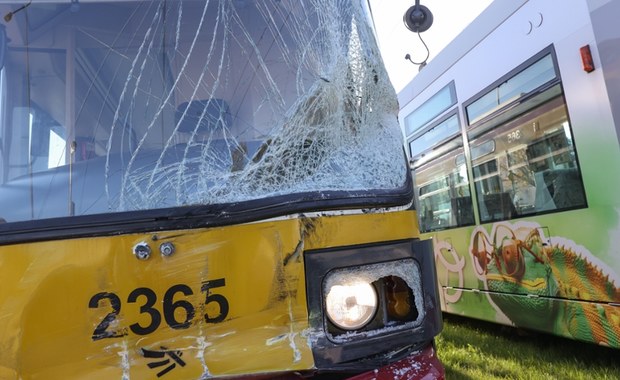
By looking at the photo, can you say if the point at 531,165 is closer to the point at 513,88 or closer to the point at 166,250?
the point at 513,88

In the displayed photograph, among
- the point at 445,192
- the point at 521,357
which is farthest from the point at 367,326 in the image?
the point at 445,192

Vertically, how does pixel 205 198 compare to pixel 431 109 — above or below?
below

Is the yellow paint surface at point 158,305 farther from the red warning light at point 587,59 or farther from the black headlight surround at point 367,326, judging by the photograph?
the red warning light at point 587,59

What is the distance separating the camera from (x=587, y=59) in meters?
3.46

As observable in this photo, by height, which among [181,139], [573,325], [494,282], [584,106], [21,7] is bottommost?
[573,325]

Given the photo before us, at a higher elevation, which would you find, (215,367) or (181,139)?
(181,139)

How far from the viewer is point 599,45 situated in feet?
11.1

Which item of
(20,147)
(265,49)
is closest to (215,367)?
(20,147)

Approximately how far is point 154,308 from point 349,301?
2.06 ft

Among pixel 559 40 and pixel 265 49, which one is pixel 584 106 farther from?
pixel 265 49

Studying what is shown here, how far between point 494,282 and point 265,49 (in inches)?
142

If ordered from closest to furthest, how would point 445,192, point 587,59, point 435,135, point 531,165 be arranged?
point 587,59 < point 531,165 < point 445,192 < point 435,135

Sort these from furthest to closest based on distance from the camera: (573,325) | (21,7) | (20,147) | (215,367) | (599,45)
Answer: (573,325) → (599,45) → (21,7) → (20,147) → (215,367)

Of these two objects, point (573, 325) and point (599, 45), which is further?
point (573, 325)
